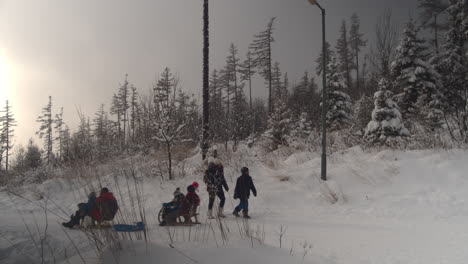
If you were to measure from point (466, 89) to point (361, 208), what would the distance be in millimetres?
7027

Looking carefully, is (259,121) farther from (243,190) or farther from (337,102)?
(243,190)

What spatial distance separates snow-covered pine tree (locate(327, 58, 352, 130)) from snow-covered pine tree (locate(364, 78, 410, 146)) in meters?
9.91

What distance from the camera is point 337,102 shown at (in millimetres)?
25078

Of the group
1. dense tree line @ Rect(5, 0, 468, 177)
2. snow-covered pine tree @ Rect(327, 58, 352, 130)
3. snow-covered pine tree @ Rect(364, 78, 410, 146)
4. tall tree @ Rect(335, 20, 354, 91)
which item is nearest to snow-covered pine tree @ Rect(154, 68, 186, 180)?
dense tree line @ Rect(5, 0, 468, 177)

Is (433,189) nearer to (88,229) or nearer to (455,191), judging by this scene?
(455,191)

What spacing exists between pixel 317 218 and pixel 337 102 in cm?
1988

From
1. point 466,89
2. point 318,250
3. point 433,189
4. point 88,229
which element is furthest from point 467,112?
point 88,229

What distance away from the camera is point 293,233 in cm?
586

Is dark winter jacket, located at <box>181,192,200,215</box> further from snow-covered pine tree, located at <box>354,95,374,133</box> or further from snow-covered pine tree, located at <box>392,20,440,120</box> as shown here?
snow-covered pine tree, located at <box>392,20,440,120</box>

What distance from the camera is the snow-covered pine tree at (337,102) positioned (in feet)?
81.7

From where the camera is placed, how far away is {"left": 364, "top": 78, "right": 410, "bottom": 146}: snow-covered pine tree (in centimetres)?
1425

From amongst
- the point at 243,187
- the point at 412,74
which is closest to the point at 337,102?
the point at 412,74

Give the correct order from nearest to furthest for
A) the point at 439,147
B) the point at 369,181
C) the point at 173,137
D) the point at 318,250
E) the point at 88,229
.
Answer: the point at 88,229, the point at 318,250, the point at 369,181, the point at 439,147, the point at 173,137

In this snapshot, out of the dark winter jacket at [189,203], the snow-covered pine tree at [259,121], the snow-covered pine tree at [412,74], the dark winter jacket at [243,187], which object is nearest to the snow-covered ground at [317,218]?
the dark winter jacket at [243,187]
